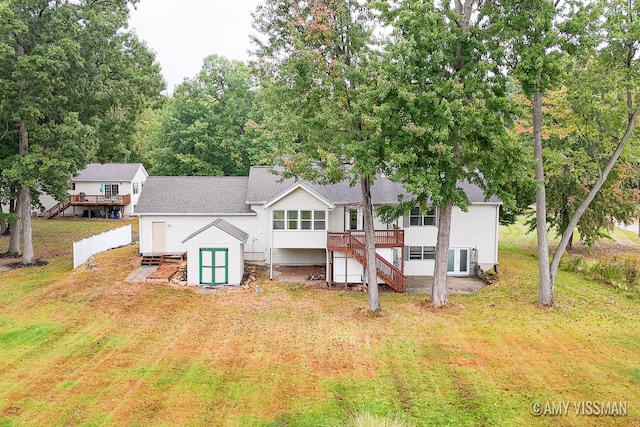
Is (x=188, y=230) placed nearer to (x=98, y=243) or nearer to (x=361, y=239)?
(x=98, y=243)

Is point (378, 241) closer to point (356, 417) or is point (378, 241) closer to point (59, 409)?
point (356, 417)

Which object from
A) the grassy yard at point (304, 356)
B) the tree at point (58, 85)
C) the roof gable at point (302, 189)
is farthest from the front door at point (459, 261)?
the tree at point (58, 85)

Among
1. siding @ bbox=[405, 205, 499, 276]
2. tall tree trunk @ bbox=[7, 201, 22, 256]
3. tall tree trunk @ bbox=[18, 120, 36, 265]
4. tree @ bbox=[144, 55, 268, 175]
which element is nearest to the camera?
siding @ bbox=[405, 205, 499, 276]

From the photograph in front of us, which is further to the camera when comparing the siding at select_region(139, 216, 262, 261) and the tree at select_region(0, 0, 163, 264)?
the siding at select_region(139, 216, 262, 261)

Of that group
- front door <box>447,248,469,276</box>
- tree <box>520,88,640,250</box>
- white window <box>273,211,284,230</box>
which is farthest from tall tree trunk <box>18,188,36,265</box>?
tree <box>520,88,640,250</box>

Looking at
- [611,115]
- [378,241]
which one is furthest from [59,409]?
[611,115]

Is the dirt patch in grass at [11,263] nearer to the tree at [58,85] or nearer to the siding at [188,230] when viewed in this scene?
the tree at [58,85]

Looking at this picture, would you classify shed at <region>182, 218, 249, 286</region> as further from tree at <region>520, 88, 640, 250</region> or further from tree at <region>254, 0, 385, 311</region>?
tree at <region>520, 88, 640, 250</region>
